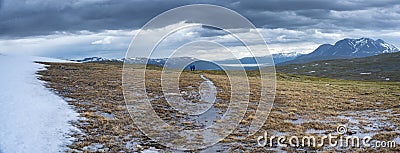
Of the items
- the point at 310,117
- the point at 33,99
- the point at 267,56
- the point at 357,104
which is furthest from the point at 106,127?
the point at 357,104

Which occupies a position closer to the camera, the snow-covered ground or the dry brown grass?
the snow-covered ground

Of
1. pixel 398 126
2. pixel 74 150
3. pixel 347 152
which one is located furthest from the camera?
pixel 398 126

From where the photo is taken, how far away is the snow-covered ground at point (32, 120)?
18141 millimetres

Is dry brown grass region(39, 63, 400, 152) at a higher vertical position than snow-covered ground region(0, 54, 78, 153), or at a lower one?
lower

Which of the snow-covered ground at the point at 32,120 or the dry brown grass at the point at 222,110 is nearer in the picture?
the snow-covered ground at the point at 32,120

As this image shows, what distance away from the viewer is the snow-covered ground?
18.1m

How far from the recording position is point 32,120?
2281 cm

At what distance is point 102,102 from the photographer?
33.9 m

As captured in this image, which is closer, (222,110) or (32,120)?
(32,120)

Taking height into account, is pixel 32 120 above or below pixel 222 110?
above

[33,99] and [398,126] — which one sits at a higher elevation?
[33,99]

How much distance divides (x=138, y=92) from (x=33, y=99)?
1553 centimetres

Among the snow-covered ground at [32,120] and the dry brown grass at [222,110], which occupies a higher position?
the snow-covered ground at [32,120]

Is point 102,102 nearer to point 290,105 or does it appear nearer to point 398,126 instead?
point 290,105
